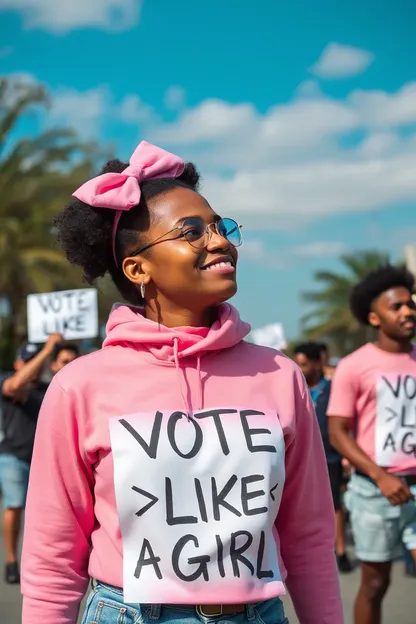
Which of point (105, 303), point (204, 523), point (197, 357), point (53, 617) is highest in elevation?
point (105, 303)

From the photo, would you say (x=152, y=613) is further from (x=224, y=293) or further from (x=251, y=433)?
(x=224, y=293)

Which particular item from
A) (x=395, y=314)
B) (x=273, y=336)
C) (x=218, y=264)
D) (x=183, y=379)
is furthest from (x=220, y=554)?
(x=273, y=336)

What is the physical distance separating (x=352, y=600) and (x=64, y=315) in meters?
3.88

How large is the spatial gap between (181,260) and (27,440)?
544cm

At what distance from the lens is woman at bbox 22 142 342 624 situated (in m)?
2.17

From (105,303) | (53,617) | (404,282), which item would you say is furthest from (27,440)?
(105,303)

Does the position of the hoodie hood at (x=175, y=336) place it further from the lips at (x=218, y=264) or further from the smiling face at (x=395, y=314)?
the smiling face at (x=395, y=314)

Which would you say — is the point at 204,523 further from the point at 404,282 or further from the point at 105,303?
the point at 105,303

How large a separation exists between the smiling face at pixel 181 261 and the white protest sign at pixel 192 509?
1.09 feet

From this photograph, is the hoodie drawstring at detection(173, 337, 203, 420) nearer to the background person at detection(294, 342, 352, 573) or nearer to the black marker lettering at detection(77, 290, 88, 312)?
the background person at detection(294, 342, 352, 573)

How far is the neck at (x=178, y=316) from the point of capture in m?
2.42

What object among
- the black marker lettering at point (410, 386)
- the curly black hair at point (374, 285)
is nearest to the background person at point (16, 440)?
the curly black hair at point (374, 285)

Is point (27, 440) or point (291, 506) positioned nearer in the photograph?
point (291, 506)

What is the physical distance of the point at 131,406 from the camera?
2.23 metres
